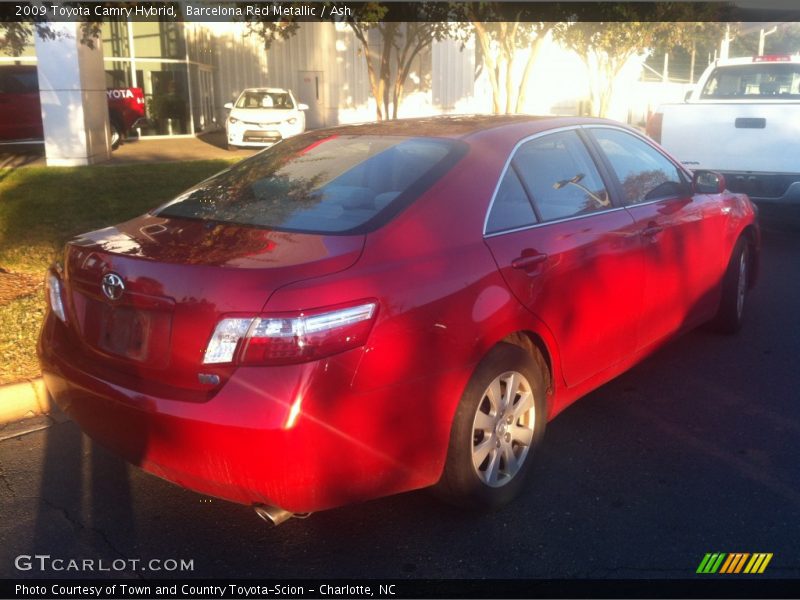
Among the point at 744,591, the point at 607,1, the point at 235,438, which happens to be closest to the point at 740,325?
the point at 744,591

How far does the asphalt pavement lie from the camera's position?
3289mm

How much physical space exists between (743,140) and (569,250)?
21.7 feet

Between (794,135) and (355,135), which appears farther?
(794,135)

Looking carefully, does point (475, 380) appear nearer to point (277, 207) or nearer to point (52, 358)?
point (277, 207)

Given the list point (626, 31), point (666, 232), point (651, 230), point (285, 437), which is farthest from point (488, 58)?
point (285, 437)

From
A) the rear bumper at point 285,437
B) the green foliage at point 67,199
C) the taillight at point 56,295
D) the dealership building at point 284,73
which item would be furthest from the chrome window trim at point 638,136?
the dealership building at point 284,73

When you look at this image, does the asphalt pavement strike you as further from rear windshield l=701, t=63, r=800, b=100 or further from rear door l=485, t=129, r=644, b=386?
rear windshield l=701, t=63, r=800, b=100

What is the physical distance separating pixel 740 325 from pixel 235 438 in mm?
4599

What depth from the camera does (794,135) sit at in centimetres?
929

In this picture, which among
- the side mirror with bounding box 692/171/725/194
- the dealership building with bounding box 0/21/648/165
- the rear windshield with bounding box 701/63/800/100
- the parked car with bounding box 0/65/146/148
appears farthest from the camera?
the dealership building with bounding box 0/21/648/165

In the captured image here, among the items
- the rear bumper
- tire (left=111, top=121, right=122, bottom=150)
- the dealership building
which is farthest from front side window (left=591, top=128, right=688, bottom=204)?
tire (left=111, top=121, right=122, bottom=150)

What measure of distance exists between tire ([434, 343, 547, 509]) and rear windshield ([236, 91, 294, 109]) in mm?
20436

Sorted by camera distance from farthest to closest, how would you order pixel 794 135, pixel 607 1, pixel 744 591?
1. pixel 607 1
2. pixel 794 135
3. pixel 744 591

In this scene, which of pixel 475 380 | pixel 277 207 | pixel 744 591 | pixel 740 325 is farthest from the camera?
pixel 740 325
